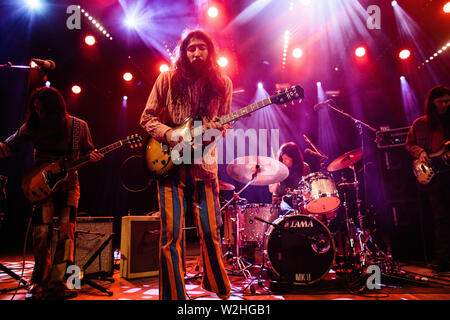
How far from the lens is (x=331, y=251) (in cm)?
354

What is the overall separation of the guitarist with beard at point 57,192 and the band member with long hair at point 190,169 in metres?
1.52

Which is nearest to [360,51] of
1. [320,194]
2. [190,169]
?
[320,194]

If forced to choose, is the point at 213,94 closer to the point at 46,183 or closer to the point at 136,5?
the point at 46,183

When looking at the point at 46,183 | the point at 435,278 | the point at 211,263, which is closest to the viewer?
the point at 211,263

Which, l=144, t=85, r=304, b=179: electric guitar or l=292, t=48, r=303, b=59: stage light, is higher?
l=292, t=48, r=303, b=59: stage light

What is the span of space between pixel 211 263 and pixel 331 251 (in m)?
2.04

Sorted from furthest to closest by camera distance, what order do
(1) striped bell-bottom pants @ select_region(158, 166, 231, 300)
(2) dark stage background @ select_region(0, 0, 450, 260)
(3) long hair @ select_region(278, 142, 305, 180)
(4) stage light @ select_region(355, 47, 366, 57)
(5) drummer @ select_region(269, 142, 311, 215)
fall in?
(4) stage light @ select_region(355, 47, 366, 57) < (2) dark stage background @ select_region(0, 0, 450, 260) < (3) long hair @ select_region(278, 142, 305, 180) < (5) drummer @ select_region(269, 142, 311, 215) < (1) striped bell-bottom pants @ select_region(158, 166, 231, 300)

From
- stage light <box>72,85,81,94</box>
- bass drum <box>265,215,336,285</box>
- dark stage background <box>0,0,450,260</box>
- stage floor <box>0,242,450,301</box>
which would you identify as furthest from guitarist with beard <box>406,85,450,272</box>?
stage light <box>72,85,81,94</box>

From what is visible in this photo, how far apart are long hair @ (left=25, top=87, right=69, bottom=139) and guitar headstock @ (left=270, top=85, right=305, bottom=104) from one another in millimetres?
2542

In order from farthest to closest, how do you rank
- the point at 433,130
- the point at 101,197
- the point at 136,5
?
the point at 101,197 < the point at 136,5 < the point at 433,130

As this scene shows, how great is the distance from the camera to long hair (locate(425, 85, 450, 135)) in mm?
4371

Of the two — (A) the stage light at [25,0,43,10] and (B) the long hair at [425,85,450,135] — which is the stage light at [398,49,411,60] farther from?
(A) the stage light at [25,0,43,10]
